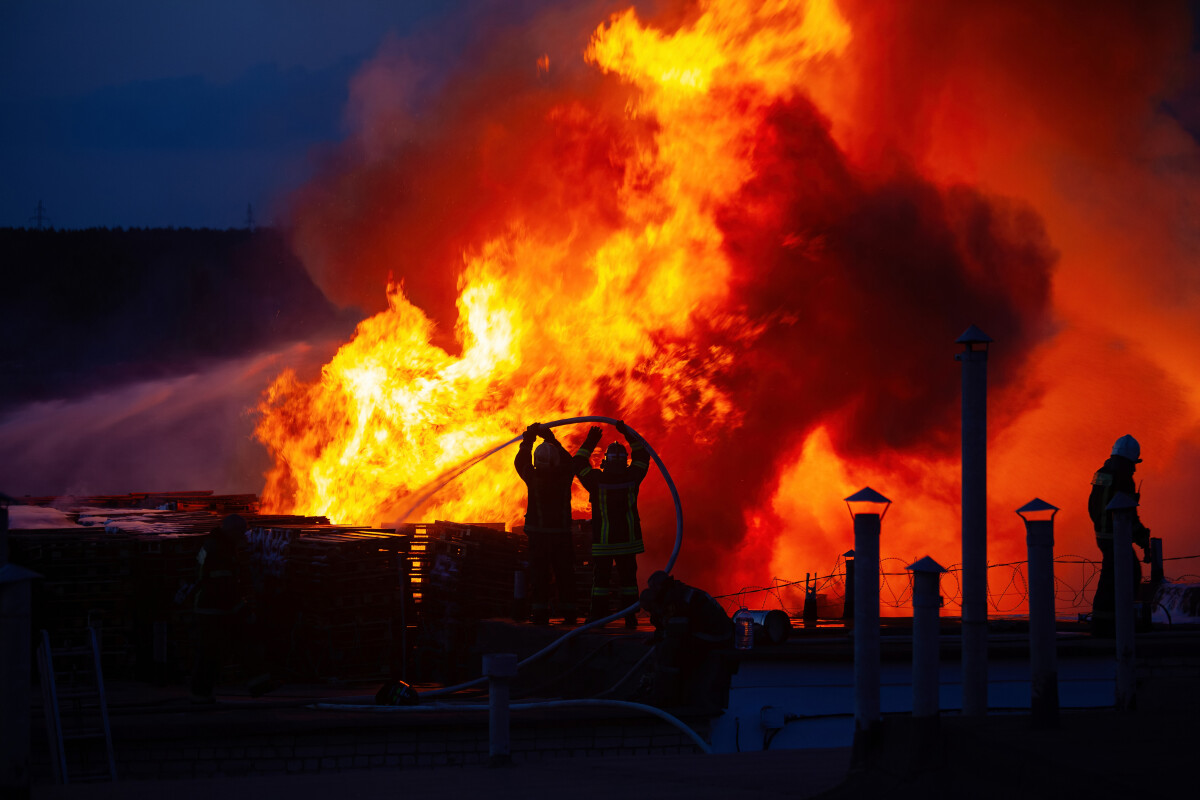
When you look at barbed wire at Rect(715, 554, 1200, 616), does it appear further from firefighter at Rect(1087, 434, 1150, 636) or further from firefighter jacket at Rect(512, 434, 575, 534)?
firefighter at Rect(1087, 434, 1150, 636)

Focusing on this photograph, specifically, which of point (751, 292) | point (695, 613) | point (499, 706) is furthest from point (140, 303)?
point (499, 706)

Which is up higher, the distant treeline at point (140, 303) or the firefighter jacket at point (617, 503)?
the distant treeline at point (140, 303)

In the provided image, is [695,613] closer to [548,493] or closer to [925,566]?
[548,493]

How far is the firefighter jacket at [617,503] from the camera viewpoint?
44.3 feet

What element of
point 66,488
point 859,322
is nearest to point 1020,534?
point 859,322

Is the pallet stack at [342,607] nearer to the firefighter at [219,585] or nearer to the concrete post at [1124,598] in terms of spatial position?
the firefighter at [219,585]

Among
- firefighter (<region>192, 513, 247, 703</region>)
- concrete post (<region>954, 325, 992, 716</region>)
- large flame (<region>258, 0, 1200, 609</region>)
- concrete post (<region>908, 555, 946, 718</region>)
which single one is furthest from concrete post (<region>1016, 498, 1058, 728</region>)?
large flame (<region>258, 0, 1200, 609</region>)

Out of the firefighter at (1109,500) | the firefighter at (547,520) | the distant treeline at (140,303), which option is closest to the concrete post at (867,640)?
the firefighter at (1109,500)

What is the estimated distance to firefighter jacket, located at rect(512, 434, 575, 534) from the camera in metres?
13.9

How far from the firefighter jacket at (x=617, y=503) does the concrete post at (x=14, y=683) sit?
830 cm

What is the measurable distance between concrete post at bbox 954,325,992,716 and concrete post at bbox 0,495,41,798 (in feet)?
Answer: 17.4

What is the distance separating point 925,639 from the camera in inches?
244

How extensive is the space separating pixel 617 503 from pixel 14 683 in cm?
850

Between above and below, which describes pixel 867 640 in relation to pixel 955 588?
above
